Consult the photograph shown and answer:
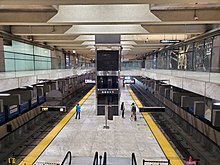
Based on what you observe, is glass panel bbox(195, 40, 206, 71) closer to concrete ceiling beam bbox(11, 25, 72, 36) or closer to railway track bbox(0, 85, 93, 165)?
concrete ceiling beam bbox(11, 25, 72, 36)

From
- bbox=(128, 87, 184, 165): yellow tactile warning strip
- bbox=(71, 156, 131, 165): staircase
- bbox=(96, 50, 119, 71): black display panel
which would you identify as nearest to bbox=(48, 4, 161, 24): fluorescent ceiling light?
bbox=(71, 156, 131, 165): staircase

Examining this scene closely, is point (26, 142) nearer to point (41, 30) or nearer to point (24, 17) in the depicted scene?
point (41, 30)

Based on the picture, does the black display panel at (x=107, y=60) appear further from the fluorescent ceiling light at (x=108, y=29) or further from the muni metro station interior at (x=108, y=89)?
the fluorescent ceiling light at (x=108, y=29)

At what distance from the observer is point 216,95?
624 cm

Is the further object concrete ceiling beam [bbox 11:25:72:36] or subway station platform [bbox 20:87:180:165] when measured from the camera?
concrete ceiling beam [bbox 11:25:72:36]

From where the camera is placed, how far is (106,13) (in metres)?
8.70

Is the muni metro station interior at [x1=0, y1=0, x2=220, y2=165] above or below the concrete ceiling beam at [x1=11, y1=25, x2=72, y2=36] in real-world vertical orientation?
below

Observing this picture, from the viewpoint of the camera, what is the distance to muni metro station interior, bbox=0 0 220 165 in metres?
8.77

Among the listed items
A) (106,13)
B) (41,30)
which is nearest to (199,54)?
(106,13)

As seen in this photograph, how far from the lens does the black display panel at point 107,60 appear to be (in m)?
17.7

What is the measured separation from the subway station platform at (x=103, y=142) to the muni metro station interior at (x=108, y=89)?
0.05 m

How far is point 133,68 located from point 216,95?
71.1 ft

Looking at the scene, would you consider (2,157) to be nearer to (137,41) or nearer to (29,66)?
(29,66)

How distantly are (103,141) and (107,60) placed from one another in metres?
7.95
